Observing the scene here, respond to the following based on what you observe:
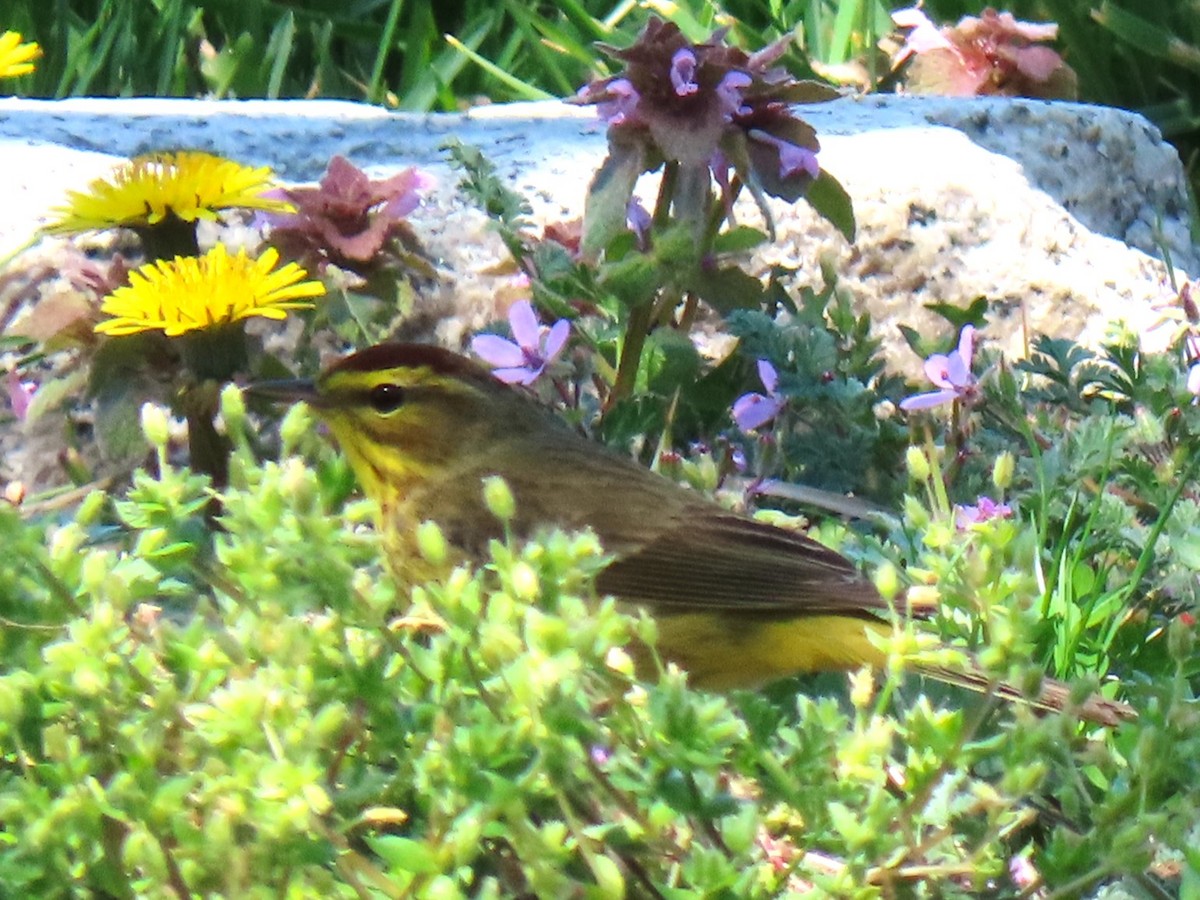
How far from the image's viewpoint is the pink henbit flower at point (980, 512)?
3256mm

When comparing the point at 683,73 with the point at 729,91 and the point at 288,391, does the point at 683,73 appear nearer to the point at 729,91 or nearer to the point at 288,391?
the point at 729,91

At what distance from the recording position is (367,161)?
4.81 metres

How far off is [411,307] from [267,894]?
2614mm

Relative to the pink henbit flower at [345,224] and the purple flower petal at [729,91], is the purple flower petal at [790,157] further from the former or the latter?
the pink henbit flower at [345,224]

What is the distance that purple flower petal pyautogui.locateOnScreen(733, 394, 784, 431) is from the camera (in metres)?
3.80

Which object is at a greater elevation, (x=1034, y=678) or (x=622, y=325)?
(x=1034, y=678)

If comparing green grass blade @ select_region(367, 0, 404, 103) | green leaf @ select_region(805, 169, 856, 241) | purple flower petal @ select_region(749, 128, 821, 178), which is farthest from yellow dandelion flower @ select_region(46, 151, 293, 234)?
green grass blade @ select_region(367, 0, 404, 103)

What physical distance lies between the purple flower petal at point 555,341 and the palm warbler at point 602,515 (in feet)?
0.47

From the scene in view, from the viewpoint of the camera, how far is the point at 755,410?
3.82 metres

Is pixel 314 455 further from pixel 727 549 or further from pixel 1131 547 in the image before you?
pixel 1131 547

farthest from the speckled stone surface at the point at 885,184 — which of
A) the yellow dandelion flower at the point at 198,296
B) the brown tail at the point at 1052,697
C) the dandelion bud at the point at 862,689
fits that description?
the dandelion bud at the point at 862,689

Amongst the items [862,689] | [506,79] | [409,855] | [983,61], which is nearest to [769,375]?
[862,689]

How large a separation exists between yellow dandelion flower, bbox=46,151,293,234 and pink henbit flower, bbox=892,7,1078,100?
2.77 metres

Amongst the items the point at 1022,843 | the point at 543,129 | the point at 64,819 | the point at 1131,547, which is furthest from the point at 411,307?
the point at 64,819
